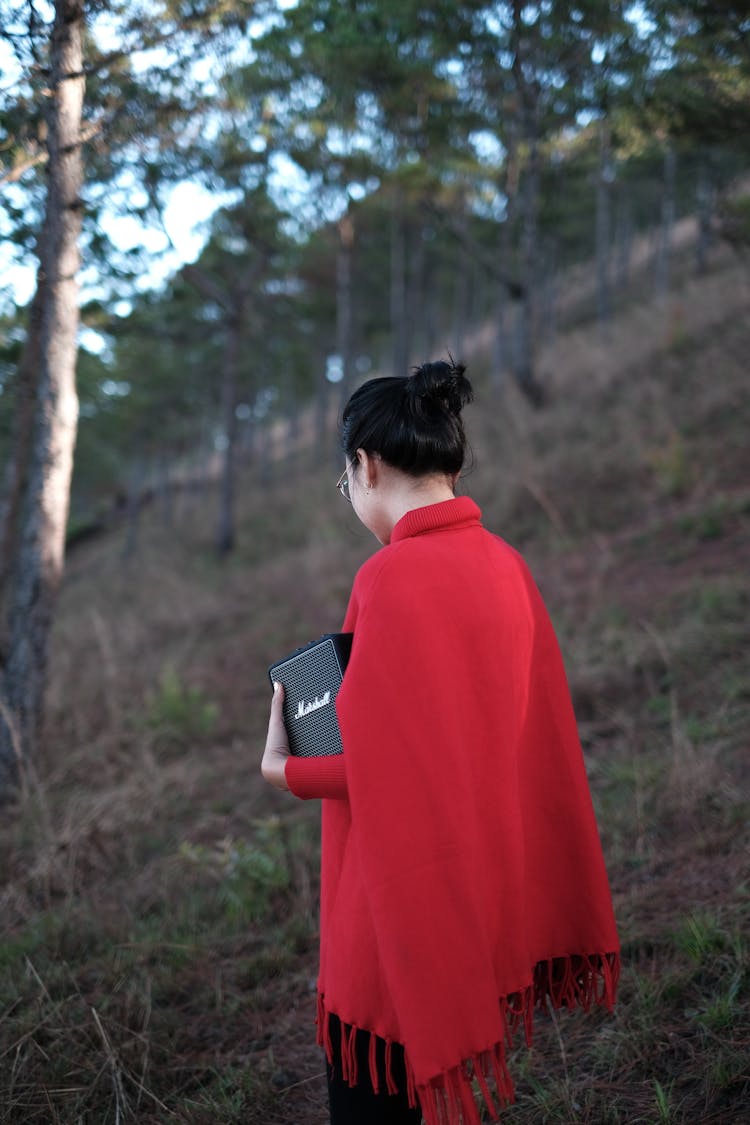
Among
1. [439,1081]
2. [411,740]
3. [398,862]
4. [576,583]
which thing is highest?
[576,583]

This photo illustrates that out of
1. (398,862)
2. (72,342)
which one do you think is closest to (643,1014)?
(398,862)

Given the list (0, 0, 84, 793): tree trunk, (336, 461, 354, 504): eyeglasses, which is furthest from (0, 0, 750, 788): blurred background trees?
(336, 461, 354, 504): eyeglasses

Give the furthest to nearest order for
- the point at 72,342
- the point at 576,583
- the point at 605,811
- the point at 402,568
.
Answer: the point at 576,583 < the point at 72,342 < the point at 605,811 < the point at 402,568

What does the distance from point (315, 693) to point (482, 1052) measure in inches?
29.7

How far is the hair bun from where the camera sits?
1.58 meters

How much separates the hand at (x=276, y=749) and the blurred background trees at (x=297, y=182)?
3.45m

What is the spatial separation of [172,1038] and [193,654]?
22.9 ft

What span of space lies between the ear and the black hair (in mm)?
12

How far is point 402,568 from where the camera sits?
1.51m

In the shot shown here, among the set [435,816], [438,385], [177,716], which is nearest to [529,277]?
[177,716]

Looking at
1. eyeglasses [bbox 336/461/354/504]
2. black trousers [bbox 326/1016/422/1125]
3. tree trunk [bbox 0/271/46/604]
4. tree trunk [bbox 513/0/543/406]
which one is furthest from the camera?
tree trunk [bbox 513/0/543/406]

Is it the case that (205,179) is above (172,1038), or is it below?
above

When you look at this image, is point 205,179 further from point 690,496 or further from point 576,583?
point 690,496

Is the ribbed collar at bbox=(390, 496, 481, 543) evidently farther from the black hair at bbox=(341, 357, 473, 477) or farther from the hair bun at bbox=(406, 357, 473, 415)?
the hair bun at bbox=(406, 357, 473, 415)
